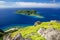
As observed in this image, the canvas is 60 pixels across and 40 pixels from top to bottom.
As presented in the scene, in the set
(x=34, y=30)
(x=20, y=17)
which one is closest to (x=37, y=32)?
(x=34, y=30)

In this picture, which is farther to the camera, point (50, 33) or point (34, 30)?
point (34, 30)

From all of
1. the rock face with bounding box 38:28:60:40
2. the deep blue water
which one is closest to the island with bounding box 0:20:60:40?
the rock face with bounding box 38:28:60:40

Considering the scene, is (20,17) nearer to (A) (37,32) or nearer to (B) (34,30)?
(B) (34,30)

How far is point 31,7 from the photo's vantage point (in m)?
5.30

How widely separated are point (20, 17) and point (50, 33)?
126cm

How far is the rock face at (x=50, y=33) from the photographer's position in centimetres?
470

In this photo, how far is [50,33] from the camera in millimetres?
4770

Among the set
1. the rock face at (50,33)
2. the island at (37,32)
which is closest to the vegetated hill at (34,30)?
the island at (37,32)

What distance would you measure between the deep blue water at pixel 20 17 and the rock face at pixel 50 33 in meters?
0.45

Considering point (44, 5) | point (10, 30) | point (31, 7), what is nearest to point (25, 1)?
point (31, 7)

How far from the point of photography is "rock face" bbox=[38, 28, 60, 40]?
4703 mm

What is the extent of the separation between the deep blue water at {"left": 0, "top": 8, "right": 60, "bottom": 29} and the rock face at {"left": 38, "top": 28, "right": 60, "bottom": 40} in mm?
455

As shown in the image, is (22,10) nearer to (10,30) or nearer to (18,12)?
(18,12)

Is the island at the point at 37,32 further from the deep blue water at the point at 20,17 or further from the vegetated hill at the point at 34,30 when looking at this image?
the deep blue water at the point at 20,17
